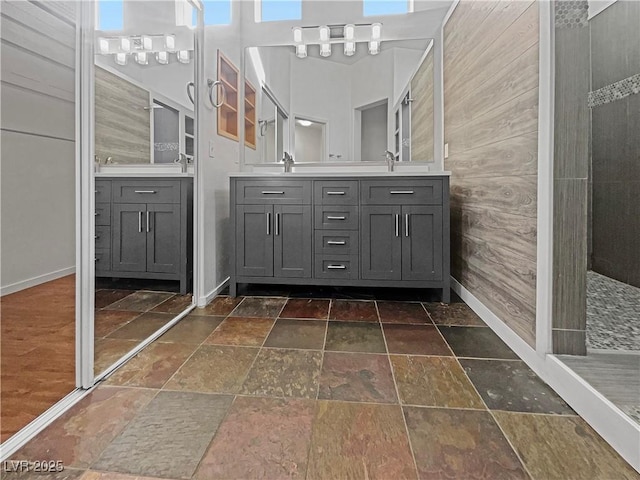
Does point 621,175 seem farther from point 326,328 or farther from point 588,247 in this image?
point 326,328

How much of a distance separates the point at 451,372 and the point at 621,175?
1856mm

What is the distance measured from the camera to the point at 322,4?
112 inches

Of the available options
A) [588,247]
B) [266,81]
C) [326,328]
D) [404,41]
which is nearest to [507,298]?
[588,247]

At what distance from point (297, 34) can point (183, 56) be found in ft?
3.78

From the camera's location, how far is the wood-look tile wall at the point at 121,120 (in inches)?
54.3

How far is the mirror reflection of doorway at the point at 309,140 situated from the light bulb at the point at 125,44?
1460 mm

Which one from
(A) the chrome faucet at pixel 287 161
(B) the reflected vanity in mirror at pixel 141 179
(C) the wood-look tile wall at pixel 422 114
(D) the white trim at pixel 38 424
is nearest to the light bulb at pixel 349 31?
(C) the wood-look tile wall at pixel 422 114

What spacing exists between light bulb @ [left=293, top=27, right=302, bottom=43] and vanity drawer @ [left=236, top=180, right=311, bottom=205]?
1.35m

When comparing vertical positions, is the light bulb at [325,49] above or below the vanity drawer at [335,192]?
above

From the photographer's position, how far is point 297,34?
2.90m

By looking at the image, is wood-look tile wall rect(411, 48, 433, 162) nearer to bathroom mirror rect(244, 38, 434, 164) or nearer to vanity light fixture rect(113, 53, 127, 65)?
bathroom mirror rect(244, 38, 434, 164)

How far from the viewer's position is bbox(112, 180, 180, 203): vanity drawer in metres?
1.66

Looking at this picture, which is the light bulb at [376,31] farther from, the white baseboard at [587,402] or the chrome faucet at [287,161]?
the white baseboard at [587,402]

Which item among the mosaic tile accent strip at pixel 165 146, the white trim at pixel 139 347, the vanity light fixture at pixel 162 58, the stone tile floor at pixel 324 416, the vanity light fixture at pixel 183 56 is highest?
the vanity light fixture at pixel 183 56
